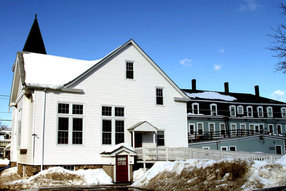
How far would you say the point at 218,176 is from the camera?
1290cm

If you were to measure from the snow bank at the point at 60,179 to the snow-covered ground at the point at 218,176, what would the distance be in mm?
3835

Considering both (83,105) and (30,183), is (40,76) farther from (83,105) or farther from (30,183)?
(30,183)

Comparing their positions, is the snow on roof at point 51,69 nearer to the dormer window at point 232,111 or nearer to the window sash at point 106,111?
the window sash at point 106,111

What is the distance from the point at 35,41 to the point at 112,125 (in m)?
20.0

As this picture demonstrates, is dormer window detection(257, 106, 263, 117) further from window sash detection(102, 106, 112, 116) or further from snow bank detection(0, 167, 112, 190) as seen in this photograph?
snow bank detection(0, 167, 112, 190)

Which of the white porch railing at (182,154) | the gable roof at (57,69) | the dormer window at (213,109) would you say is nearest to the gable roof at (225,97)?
the dormer window at (213,109)

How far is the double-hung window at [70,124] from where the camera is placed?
69.3 feet

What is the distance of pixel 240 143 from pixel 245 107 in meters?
11.3

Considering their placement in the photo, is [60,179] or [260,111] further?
[260,111]

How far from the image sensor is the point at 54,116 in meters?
21.0

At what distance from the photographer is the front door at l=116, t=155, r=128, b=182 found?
2053cm

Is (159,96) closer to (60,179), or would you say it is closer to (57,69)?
(57,69)

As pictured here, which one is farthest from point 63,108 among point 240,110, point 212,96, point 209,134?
point 240,110

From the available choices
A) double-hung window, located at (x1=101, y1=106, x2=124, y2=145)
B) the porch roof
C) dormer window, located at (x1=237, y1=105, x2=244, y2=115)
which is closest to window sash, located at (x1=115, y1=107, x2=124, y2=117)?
double-hung window, located at (x1=101, y1=106, x2=124, y2=145)
